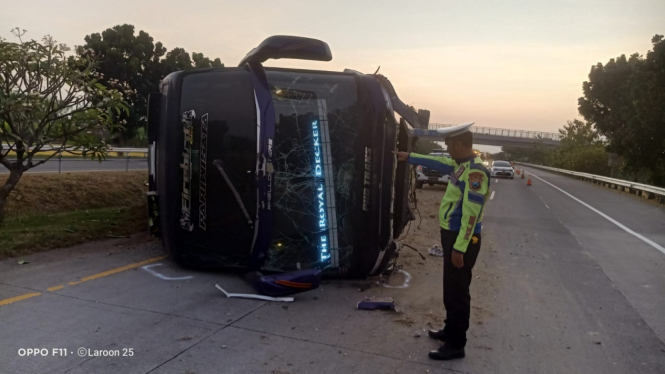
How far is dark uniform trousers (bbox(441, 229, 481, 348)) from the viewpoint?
156 inches

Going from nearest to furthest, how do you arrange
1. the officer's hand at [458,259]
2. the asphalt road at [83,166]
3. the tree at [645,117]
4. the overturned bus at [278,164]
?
the officer's hand at [458,259] → the overturned bus at [278,164] → the asphalt road at [83,166] → the tree at [645,117]

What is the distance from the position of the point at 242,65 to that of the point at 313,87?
2.78ft

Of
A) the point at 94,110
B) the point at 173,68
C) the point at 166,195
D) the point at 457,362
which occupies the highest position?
the point at 173,68

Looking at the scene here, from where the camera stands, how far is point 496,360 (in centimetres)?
388

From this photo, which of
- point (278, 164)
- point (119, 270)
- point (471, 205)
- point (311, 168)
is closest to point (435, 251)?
point (311, 168)

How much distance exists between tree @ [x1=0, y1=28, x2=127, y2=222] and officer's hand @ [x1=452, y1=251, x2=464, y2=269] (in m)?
6.39

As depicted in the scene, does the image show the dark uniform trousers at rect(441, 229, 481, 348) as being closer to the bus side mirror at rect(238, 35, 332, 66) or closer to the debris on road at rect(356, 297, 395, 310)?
the debris on road at rect(356, 297, 395, 310)

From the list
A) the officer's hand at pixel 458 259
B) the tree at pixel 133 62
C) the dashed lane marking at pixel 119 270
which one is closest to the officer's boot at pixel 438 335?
the officer's hand at pixel 458 259

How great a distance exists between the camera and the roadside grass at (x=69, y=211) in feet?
22.1

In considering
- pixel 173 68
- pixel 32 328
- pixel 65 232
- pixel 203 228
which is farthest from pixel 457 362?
pixel 173 68

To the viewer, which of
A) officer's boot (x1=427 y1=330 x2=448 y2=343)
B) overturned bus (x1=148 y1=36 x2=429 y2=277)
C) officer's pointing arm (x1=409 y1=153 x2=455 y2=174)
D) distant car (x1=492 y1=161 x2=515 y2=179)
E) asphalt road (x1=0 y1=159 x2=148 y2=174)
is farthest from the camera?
distant car (x1=492 y1=161 x2=515 y2=179)

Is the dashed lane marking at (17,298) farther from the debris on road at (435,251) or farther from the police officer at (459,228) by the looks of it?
the debris on road at (435,251)

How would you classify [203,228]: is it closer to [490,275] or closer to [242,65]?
[242,65]

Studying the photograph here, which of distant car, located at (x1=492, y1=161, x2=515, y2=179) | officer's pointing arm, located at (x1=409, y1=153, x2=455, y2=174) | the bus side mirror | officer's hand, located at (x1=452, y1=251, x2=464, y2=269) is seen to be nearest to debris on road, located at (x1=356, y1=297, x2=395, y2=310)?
officer's hand, located at (x1=452, y1=251, x2=464, y2=269)
